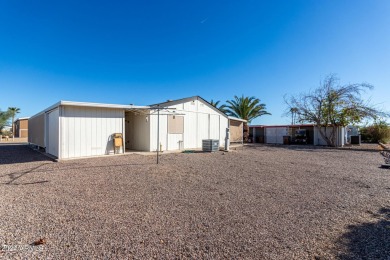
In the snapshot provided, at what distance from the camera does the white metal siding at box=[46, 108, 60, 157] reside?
8.97 meters

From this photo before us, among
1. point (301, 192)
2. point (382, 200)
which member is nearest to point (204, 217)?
point (301, 192)

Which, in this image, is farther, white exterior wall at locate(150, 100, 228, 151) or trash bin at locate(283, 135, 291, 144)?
trash bin at locate(283, 135, 291, 144)

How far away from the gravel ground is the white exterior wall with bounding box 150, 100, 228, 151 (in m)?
6.63

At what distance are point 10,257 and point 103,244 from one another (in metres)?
0.88

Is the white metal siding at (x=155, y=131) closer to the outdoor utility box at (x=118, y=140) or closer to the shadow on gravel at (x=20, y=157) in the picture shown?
the outdoor utility box at (x=118, y=140)

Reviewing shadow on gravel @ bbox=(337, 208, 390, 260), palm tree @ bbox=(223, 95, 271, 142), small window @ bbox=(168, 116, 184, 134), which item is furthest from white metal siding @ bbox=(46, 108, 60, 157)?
palm tree @ bbox=(223, 95, 271, 142)

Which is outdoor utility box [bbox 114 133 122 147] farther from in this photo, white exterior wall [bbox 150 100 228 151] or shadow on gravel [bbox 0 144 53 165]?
shadow on gravel [bbox 0 144 53 165]

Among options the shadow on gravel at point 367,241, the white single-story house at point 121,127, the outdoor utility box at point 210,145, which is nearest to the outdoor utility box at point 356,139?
the white single-story house at point 121,127

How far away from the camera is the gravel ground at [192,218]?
2242 millimetres

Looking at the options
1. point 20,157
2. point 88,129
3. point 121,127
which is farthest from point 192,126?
point 20,157

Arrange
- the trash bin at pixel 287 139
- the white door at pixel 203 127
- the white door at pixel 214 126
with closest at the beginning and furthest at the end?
the white door at pixel 203 127
the white door at pixel 214 126
the trash bin at pixel 287 139

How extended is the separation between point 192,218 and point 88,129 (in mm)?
8013

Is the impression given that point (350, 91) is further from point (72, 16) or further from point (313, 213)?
point (72, 16)

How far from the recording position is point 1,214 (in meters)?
3.11
